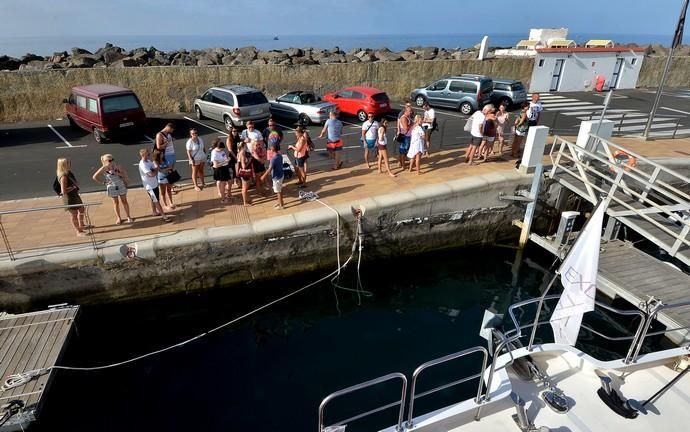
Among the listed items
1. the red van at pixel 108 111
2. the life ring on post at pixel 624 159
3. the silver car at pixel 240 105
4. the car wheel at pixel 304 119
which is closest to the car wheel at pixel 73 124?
the red van at pixel 108 111

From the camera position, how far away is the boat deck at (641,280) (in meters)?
8.41

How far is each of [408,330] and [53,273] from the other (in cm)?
708

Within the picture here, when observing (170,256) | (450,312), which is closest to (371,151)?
(450,312)

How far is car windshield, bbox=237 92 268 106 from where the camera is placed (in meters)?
16.7

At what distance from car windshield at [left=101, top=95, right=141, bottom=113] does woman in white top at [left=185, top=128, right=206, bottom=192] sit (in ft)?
20.7

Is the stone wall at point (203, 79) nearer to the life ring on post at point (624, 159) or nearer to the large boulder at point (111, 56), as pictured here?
the large boulder at point (111, 56)

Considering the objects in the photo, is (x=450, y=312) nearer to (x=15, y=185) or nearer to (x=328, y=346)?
(x=328, y=346)

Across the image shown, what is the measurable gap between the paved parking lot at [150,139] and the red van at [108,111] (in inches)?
20.7

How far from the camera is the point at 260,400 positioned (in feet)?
22.9

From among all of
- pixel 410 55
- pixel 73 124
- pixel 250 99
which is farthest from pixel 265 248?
pixel 410 55

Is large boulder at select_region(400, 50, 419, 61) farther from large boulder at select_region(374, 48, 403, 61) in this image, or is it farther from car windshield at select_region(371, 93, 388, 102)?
car windshield at select_region(371, 93, 388, 102)

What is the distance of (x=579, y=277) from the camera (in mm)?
5516

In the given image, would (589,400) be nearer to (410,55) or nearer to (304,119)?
(304,119)

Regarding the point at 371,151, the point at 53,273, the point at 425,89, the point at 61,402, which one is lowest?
the point at 61,402
